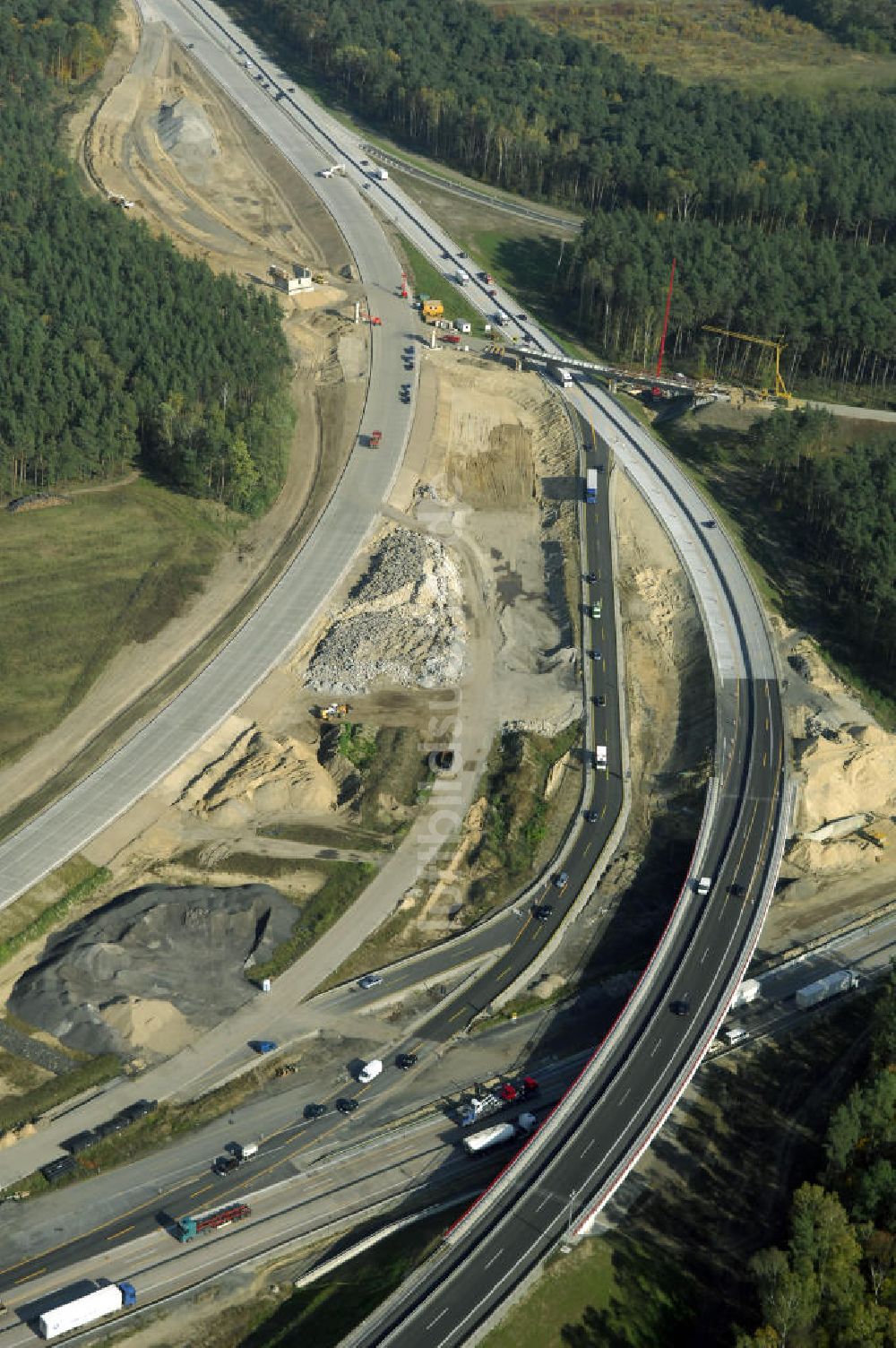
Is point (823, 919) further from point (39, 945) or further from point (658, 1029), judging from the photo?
point (39, 945)

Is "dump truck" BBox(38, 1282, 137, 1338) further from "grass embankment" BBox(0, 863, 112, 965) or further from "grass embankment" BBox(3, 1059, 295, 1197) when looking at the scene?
"grass embankment" BBox(0, 863, 112, 965)

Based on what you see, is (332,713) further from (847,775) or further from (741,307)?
(741,307)

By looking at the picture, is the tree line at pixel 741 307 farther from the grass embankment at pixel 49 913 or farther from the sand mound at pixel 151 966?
the grass embankment at pixel 49 913

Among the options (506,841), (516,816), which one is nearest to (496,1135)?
(506,841)

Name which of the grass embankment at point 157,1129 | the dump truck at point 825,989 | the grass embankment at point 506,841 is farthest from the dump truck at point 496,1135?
the dump truck at point 825,989

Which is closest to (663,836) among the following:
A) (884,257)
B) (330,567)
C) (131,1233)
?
(330,567)

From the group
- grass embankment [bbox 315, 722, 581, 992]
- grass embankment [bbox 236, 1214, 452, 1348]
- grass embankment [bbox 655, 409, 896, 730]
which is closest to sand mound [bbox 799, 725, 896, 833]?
grass embankment [bbox 655, 409, 896, 730]
